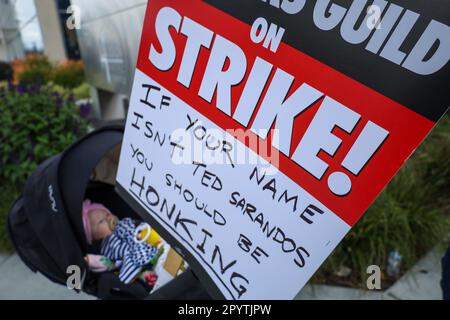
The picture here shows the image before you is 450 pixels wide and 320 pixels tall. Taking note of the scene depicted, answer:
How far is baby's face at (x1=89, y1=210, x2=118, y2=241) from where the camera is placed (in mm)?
2148

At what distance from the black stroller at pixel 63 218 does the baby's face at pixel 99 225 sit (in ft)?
1.34

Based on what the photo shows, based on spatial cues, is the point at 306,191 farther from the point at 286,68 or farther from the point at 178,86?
the point at 178,86

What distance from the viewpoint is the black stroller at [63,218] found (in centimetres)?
156

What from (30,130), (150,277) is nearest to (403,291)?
(150,277)

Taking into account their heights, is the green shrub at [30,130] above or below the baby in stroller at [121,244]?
below

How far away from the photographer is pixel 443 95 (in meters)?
0.68

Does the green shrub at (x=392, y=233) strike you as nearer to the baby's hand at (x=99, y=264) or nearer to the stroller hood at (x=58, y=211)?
the baby's hand at (x=99, y=264)

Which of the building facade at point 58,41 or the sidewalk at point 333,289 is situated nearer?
the sidewalk at point 333,289

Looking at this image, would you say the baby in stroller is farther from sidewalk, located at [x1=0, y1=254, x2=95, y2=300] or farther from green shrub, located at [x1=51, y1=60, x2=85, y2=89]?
green shrub, located at [x1=51, y1=60, x2=85, y2=89]

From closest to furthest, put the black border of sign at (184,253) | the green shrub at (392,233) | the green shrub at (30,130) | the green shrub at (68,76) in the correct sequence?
the black border of sign at (184,253) < the green shrub at (392,233) < the green shrub at (30,130) < the green shrub at (68,76)

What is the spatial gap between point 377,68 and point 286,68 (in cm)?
21

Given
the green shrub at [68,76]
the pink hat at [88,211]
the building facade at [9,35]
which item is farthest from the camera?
the green shrub at [68,76]

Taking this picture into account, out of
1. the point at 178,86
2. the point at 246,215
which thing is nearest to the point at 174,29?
the point at 178,86

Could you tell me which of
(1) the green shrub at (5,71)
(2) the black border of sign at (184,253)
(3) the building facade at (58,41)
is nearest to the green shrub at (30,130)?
(2) the black border of sign at (184,253)
